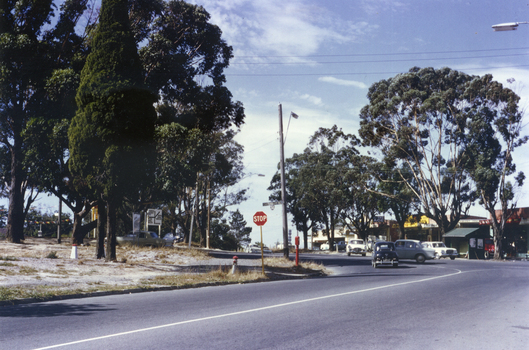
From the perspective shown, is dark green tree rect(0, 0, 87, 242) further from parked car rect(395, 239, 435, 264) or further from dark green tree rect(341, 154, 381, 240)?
dark green tree rect(341, 154, 381, 240)

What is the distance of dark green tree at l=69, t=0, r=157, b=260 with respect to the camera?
63.5 ft

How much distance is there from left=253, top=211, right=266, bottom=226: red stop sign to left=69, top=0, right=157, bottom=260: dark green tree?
519cm

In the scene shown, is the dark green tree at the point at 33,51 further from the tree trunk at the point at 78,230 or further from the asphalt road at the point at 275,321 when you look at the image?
the asphalt road at the point at 275,321

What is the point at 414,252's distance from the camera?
32.6m

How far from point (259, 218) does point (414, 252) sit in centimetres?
1709

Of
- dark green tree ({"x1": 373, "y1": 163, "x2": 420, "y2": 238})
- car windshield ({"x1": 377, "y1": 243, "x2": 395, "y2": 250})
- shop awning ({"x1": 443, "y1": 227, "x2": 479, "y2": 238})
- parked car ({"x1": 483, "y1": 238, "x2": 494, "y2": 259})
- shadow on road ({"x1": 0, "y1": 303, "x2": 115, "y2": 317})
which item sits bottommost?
parked car ({"x1": 483, "y1": 238, "x2": 494, "y2": 259})

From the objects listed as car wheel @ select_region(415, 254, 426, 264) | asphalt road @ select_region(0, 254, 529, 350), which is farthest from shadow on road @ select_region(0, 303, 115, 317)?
car wheel @ select_region(415, 254, 426, 264)

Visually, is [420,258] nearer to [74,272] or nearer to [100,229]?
[100,229]

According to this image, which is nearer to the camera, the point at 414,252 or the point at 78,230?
the point at 414,252

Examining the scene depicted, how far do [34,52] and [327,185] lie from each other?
131 ft

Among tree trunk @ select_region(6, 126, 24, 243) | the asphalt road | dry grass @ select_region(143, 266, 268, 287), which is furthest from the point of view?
tree trunk @ select_region(6, 126, 24, 243)

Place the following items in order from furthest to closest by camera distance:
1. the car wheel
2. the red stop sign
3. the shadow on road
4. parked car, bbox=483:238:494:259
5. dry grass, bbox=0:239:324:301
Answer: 1. parked car, bbox=483:238:494:259
2. the car wheel
3. the red stop sign
4. dry grass, bbox=0:239:324:301
5. the shadow on road

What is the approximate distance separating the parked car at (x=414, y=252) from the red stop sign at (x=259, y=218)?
53.4 ft

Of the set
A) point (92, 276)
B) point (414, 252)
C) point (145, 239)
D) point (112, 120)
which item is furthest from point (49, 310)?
point (145, 239)
